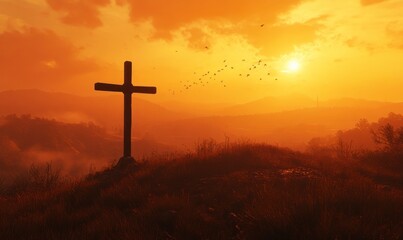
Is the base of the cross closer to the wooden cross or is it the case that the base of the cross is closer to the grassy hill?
the grassy hill

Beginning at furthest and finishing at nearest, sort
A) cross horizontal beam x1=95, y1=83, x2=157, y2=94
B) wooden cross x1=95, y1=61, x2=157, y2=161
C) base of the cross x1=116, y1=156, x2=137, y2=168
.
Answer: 1. wooden cross x1=95, y1=61, x2=157, y2=161
2. cross horizontal beam x1=95, y1=83, x2=157, y2=94
3. base of the cross x1=116, y1=156, x2=137, y2=168

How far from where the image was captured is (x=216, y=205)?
22.6ft

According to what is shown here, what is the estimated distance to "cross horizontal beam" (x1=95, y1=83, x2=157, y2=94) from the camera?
13.4 meters

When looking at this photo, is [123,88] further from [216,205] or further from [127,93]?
[216,205]

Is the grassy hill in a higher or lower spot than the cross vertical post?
lower

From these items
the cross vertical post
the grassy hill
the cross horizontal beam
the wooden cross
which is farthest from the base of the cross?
the cross horizontal beam

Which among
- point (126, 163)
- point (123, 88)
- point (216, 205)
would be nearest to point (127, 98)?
point (123, 88)

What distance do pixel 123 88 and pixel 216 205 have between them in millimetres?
8139

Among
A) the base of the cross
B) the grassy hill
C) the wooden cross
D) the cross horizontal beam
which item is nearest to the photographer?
the grassy hill

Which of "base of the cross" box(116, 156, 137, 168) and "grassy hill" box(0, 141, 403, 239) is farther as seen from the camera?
"base of the cross" box(116, 156, 137, 168)

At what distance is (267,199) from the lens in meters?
6.34

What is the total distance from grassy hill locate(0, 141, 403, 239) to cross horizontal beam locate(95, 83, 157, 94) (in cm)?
354

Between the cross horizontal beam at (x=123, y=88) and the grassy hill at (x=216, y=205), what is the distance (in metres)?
3.54

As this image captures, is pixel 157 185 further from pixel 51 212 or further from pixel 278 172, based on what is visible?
pixel 278 172
